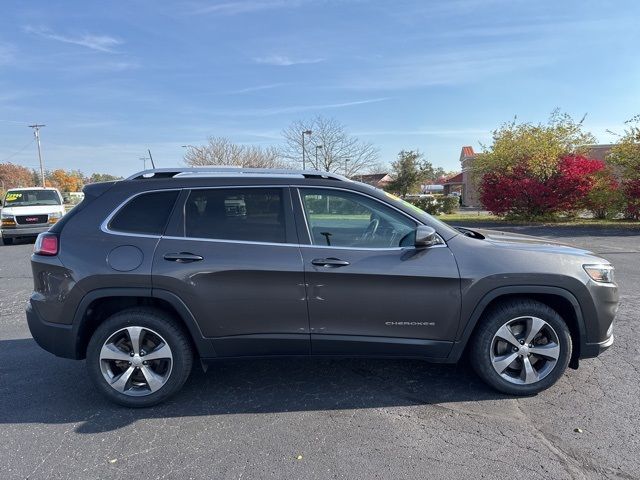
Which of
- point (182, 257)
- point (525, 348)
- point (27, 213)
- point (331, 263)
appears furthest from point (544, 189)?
point (27, 213)

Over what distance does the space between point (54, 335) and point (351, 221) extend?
8.15ft

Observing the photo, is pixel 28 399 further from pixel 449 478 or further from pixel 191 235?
pixel 449 478

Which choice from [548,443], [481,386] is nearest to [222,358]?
[481,386]

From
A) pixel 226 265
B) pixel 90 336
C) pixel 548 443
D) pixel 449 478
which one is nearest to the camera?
pixel 449 478

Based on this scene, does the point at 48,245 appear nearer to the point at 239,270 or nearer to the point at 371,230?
the point at 239,270

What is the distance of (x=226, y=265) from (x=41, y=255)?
4.84ft

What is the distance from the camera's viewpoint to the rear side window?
10.5ft

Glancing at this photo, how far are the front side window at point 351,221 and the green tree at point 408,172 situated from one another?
3706 centimetres

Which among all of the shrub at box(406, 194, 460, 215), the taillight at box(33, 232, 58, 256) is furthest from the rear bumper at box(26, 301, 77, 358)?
the shrub at box(406, 194, 460, 215)

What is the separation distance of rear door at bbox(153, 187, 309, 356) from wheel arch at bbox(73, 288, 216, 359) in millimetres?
58

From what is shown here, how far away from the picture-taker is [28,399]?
337 cm

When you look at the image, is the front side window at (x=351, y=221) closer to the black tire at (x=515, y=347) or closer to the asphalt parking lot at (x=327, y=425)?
the black tire at (x=515, y=347)

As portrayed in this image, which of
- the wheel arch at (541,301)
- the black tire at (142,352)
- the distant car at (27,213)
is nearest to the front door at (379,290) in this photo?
the wheel arch at (541,301)

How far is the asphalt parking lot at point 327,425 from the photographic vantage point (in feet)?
8.26
